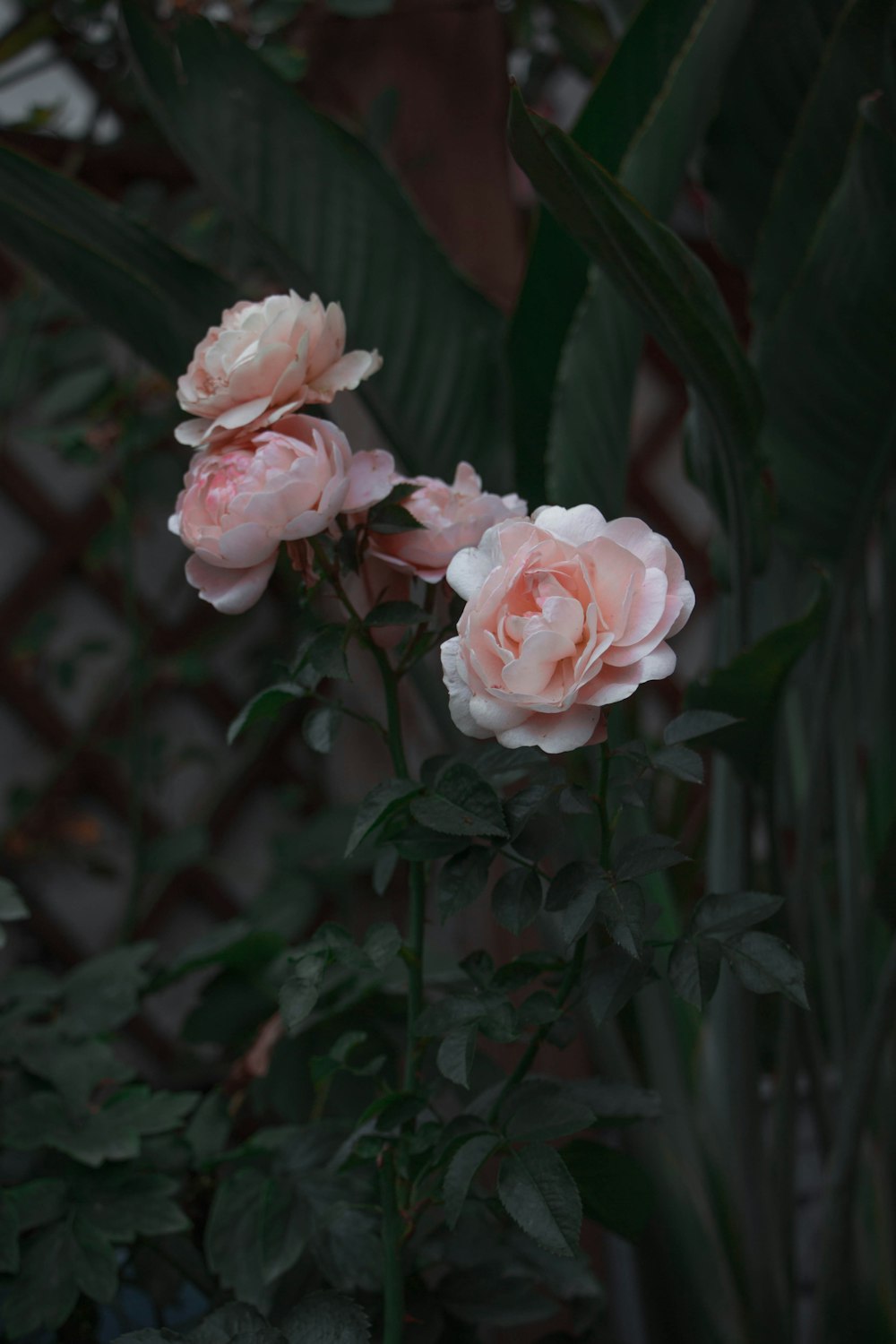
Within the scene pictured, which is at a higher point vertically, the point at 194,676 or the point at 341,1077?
the point at 341,1077

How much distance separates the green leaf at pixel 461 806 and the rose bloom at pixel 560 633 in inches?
1.3

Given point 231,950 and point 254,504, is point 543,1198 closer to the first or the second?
point 254,504

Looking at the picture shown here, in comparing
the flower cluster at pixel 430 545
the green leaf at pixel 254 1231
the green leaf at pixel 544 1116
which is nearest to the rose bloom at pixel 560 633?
the flower cluster at pixel 430 545

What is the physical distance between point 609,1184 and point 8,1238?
20cm

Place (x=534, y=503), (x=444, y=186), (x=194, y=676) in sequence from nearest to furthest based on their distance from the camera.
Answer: (x=534, y=503) < (x=444, y=186) < (x=194, y=676)

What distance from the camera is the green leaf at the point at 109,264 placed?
45 centimetres

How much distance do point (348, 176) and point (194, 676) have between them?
0.70 metres

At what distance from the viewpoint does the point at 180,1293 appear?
479 mm

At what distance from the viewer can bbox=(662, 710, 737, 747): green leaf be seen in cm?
28

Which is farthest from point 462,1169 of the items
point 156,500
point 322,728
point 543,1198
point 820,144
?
point 156,500

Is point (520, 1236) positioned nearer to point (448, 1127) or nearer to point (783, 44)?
point (448, 1127)

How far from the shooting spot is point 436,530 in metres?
0.30

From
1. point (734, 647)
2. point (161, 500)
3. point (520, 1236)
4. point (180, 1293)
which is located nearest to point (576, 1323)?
point (520, 1236)

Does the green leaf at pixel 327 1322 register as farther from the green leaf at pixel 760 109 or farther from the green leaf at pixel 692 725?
the green leaf at pixel 760 109
